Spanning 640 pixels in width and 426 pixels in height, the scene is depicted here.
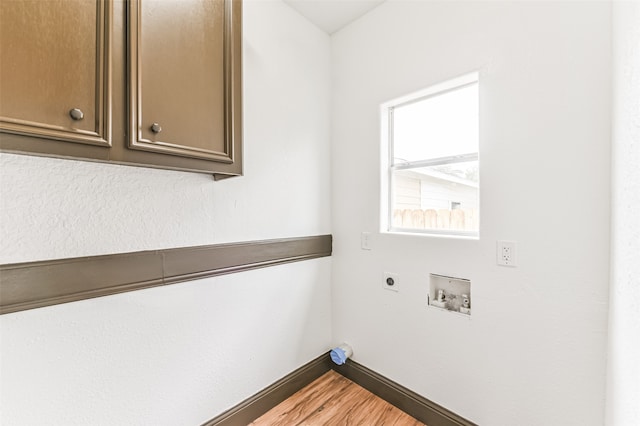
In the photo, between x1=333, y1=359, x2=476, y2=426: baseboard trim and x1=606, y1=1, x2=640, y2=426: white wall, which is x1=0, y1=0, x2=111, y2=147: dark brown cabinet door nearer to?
x1=606, y1=1, x2=640, y2=426: white wall

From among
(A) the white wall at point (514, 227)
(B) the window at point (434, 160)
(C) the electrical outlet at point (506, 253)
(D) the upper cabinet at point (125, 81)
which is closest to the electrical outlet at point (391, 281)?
(A) the white wall at point (514, 227)

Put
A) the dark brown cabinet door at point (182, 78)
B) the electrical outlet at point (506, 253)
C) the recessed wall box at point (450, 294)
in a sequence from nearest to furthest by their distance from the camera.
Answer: the dark brown cabinet door at point (182, 78) → the electrical outlet at point (506, 253) → the recessed wall box at point (450, 294)

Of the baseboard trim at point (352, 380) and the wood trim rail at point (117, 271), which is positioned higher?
the wood trim rail at point (117, 271)

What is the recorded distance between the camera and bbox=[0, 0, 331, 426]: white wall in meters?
1.00

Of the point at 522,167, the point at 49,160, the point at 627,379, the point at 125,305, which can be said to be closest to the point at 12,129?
the point at 49,160

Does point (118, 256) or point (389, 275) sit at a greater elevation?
point (118, 256)

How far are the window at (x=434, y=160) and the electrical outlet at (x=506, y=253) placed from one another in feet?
0.58

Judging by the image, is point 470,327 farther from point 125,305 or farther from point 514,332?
point 125,305

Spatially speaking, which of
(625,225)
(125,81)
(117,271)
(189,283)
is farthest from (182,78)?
(625,225)

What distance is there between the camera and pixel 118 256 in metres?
1.17

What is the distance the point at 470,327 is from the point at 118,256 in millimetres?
1773

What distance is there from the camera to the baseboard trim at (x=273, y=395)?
1.55 meters

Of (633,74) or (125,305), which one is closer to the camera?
(633,74)

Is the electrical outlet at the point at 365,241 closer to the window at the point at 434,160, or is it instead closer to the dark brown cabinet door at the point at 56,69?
the window at the point at 434,160
